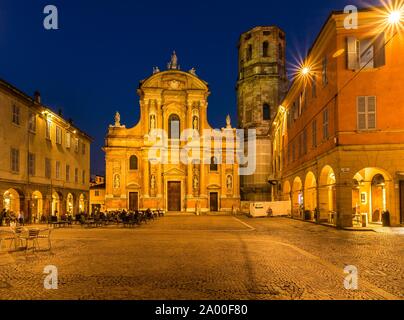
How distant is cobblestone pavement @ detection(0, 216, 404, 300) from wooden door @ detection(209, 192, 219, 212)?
1326 inches

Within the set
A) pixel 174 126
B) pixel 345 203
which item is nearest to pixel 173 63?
pixel 174 126

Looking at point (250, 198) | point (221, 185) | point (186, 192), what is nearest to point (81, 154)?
point (186, 192)

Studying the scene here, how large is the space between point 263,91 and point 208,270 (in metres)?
45.6

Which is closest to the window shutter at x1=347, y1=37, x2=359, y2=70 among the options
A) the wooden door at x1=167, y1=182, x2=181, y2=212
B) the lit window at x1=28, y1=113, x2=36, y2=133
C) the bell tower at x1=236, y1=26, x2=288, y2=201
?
the lit window at x1=28, y1=113, x2=36, y2=133

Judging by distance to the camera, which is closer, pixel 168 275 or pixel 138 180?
pixel 168 275

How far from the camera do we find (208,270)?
9.43 metres

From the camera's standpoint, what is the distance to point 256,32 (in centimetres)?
5316

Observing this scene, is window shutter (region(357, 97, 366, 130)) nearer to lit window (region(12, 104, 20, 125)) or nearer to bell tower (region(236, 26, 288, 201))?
lit window (region(12, 104, 20, 125))

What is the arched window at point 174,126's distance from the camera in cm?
4931

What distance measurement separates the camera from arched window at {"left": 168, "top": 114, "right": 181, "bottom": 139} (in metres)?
49.3

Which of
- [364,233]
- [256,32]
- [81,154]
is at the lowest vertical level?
[364,233]

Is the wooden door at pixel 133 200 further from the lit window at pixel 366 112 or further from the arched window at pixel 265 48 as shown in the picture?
the lit window at pixel 366 112
